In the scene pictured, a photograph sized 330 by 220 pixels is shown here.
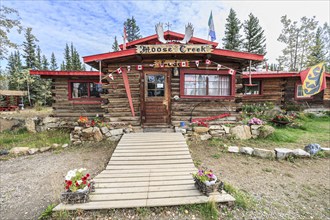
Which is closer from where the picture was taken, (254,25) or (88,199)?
(88,199)

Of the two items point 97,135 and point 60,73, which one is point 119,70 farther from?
point 60,73

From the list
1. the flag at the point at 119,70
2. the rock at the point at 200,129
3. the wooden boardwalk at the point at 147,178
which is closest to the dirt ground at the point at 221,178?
the wooden boardwalk at the point at 147,178

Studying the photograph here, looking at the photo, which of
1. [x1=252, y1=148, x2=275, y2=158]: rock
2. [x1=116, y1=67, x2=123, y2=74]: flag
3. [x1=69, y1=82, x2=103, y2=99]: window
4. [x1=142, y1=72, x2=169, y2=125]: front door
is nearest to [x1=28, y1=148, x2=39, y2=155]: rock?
[x1=69, y1=82, x2=103, y2=99]: window

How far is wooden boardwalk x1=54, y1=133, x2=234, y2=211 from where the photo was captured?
2793mm

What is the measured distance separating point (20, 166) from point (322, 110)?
709 inches

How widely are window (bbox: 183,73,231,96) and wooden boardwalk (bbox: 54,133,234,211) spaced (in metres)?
A: 2.37

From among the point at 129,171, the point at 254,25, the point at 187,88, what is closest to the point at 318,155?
the point at 187,88

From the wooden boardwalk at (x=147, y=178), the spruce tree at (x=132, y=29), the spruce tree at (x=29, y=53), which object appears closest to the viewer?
the wooden boardwalk at (x=147, y=178)

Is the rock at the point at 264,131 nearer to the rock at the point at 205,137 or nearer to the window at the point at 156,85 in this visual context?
the rock at the point at 205,137

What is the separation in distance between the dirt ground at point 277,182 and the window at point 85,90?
6826mm

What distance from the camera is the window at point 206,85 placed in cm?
668

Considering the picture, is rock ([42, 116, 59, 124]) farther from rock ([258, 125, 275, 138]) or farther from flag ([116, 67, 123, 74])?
rock ([258, 125, 275, 138])

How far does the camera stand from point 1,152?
5641 millimetres

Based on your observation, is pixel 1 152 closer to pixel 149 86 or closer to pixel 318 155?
pixel 149 86
